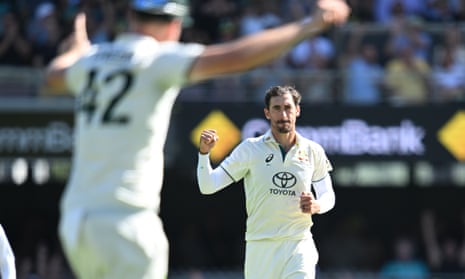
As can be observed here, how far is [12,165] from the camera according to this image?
64.2 ft

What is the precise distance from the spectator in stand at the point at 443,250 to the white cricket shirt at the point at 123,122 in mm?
12558

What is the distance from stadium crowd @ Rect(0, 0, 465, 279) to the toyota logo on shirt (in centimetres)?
754

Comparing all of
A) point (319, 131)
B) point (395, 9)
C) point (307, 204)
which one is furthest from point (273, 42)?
point (395, 9)

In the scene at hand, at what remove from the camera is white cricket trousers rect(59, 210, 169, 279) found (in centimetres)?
608

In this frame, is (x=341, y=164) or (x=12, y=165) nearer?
(x=341, y=164)

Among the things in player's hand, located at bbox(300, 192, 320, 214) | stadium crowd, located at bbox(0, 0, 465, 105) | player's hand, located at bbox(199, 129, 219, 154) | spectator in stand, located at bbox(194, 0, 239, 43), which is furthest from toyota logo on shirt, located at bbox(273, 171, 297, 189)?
spectator in stand, located at bbox(194, 0, 239, 43)

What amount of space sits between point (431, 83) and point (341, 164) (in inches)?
65.2

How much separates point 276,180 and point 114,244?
3.88 metres

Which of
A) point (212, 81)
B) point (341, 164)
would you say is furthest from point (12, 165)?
point (341, 164)

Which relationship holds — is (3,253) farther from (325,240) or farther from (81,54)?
(325,240)

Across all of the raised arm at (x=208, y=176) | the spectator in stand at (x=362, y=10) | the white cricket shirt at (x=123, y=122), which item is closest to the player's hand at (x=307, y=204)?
the raised arm at (x=208, y=176)

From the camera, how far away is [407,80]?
1762cm

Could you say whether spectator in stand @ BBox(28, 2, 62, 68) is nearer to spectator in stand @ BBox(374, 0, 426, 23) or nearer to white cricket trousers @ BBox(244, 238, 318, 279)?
spectator in stand @ BBox(374, 0, 426, 23)

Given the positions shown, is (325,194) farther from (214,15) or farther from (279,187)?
(214,15)
